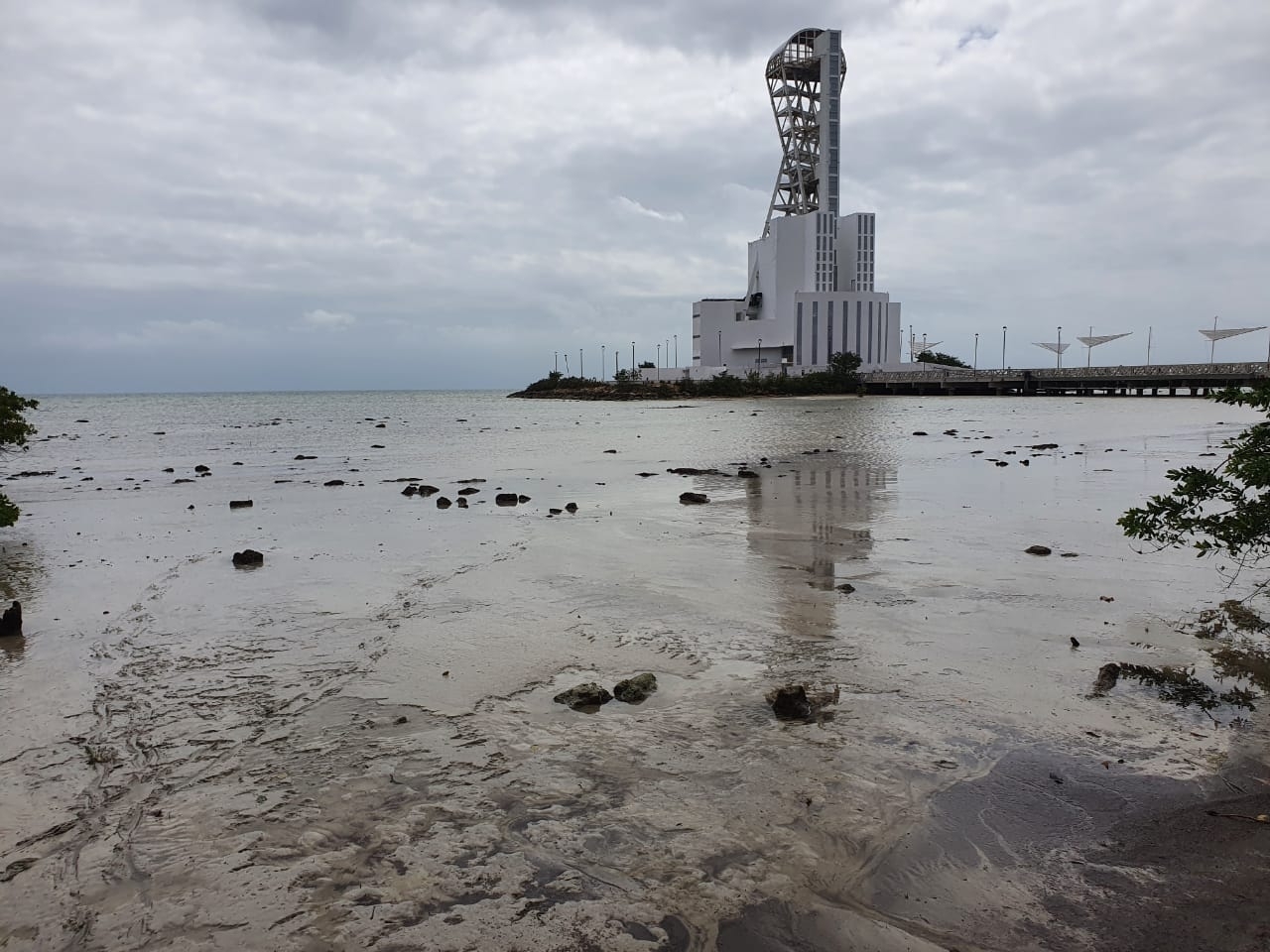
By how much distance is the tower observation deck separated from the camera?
122m

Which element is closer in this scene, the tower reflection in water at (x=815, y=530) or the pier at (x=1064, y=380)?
the tower reflection in water at (x=815, y=530)

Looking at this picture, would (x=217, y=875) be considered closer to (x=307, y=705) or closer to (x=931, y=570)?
(x=307, y=705)

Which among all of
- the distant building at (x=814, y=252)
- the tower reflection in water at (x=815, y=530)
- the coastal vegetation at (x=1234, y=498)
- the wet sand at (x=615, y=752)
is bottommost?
the wet sand at (x=615, y=752)

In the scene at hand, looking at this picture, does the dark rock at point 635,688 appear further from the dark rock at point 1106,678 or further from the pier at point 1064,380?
the pier at point 1064,380

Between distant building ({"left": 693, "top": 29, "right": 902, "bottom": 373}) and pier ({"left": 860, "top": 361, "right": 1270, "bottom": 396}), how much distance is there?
30.2ft

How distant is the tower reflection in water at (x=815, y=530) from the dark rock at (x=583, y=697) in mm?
2477

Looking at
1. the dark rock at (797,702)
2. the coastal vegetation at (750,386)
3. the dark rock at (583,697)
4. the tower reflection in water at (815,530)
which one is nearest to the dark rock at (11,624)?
the dark rock at (583,697)

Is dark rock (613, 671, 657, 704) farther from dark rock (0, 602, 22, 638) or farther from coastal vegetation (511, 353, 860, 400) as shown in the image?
coastal vegetation (511, 353, 860, 400)

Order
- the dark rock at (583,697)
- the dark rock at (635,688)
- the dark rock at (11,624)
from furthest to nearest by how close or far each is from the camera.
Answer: the dark rock at (11,624) < the dark rock at (635,688) < the dark rock at (583,697)

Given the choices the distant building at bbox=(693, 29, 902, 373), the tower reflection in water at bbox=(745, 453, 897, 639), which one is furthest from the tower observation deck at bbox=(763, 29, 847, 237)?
the tower reflection in water at bbox=(745, 453, 897, 639)

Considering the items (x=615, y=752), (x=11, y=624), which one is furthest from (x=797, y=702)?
(x=11, y=624)

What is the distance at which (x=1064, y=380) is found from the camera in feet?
352

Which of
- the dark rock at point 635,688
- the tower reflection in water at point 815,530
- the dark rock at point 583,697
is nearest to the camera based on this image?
the dark rock at point 583,697

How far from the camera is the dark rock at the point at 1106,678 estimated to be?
668 centimetres
